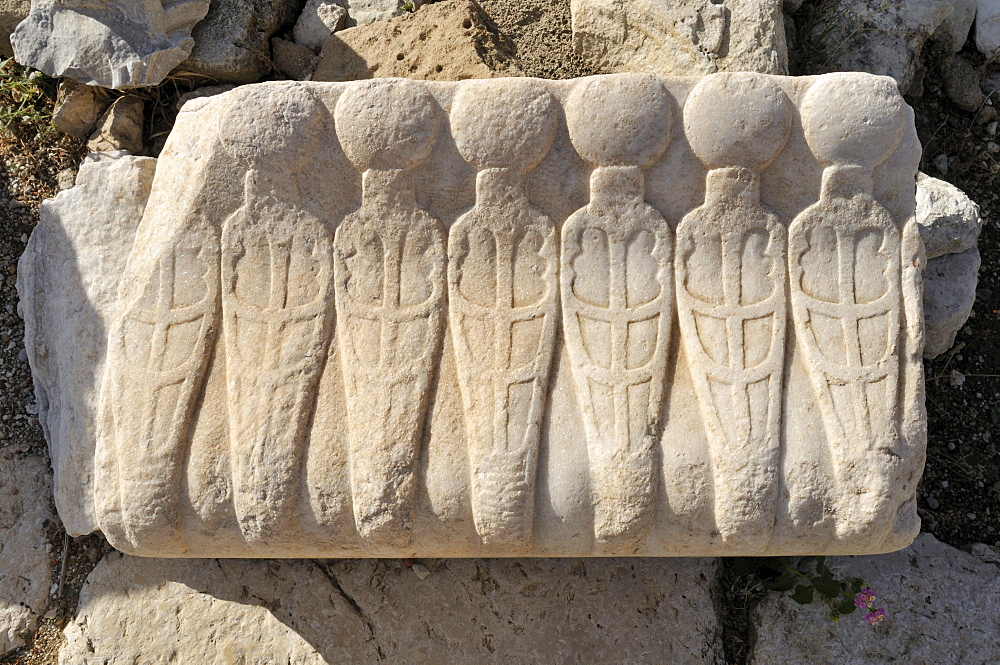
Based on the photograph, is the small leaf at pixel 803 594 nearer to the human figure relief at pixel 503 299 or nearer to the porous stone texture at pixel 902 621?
the porous stone texture at pixel 902 621

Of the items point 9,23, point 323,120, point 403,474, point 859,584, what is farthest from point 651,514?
point 9,23

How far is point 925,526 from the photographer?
252 centimetres

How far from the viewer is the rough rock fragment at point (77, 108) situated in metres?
2.51

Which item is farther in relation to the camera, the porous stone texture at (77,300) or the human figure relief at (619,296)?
the porous stone texture at (77,300)

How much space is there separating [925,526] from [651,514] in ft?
4.17

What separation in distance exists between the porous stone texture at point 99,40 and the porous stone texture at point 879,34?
2.13 metres

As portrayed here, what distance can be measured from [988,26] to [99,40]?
2.97 meters

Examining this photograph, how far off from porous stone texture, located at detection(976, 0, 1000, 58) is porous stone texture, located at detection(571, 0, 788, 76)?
906mm

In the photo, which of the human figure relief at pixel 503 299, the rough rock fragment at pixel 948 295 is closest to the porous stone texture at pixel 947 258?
the rough rock fragment at pixel 948 295

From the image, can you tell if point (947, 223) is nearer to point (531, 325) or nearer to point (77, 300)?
point (531, 325)

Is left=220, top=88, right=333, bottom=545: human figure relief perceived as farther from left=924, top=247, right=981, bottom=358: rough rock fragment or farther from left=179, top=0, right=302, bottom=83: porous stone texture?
left=924, top=247, right=981, bottom=358: rough rock fragment

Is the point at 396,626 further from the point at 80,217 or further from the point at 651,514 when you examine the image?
the point at 80,217

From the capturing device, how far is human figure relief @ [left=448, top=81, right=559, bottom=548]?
1.80 meters

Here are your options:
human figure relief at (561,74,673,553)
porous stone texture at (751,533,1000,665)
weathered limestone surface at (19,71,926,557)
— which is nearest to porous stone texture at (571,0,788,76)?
weathered limestone surface at (19,71,926,557)
